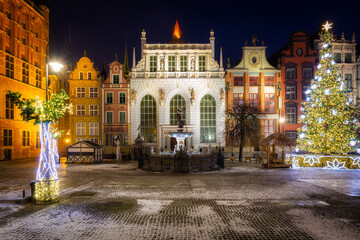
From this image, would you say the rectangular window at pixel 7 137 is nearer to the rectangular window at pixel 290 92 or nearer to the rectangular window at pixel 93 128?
the rectangular window at pixel 93 128

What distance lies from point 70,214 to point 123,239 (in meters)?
3.12

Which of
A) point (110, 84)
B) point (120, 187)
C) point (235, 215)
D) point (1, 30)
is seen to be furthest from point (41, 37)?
point (235, 215)

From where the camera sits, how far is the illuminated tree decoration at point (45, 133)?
10.6m

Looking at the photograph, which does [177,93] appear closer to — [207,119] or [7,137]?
[207,119]

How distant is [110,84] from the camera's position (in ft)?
138

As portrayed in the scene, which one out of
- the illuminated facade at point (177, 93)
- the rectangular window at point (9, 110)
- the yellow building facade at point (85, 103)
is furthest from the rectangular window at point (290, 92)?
the rectangular window at point (9, 110)

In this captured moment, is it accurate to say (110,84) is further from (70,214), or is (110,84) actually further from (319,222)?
(319,222)

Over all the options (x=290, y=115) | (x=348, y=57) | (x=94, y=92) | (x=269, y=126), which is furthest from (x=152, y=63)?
(x=348, y=57)

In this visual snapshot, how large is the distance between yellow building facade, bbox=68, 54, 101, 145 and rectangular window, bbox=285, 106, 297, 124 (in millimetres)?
27656

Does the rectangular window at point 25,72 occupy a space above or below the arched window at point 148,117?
above

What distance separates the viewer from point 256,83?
139 ft

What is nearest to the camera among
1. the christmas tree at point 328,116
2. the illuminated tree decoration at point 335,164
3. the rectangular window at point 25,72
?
the illuminated tree decoration at point 335,164

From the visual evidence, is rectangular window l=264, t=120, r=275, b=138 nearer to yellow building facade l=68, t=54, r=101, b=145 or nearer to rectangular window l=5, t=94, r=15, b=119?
yellow building facade l=68, t=54, r=101, b=145

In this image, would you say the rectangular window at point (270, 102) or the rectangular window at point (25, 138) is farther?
the rectangular window at point (270, 102)
